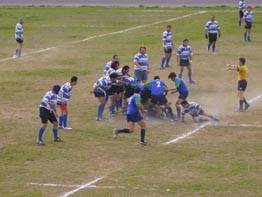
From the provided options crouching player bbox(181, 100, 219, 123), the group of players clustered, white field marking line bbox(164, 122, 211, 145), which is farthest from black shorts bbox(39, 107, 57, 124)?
crouching player bbox(181, 100, 219, 123)

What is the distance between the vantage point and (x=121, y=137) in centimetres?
2562

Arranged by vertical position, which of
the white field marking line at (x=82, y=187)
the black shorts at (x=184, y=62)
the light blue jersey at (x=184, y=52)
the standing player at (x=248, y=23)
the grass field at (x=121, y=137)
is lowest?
the white field marking line at (x=82, y=187)

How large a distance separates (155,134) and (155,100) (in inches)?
95.2

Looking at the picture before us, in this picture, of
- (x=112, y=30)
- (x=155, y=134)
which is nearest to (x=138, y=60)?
(x=155, y=134)

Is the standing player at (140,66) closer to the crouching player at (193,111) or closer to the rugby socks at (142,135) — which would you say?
the crouching player at (193,111)

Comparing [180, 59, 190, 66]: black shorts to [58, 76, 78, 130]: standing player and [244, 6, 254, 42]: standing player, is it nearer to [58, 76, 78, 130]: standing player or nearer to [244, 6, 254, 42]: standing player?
[58, 76, 78, 130]: standing player

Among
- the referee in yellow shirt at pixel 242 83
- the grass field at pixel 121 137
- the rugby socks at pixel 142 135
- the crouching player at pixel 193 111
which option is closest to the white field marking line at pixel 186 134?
the grass field at pixel 121 137

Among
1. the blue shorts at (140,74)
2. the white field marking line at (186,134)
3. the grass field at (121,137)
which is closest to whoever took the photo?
the grass field at (121,137)

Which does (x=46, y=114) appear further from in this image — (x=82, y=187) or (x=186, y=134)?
(x=82, y=187)

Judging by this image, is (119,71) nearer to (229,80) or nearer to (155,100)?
(155,100)

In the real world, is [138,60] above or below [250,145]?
above

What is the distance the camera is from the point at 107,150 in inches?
943

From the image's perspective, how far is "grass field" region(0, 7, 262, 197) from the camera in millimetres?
20562

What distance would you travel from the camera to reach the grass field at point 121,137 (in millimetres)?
20562
